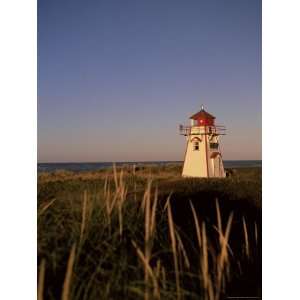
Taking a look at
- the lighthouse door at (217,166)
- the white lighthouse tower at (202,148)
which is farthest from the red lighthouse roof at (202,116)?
the lighthouse door at (217,166)

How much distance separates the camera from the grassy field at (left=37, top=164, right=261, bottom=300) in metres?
1.52

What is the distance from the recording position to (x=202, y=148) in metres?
1.86

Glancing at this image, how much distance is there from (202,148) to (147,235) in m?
0.56

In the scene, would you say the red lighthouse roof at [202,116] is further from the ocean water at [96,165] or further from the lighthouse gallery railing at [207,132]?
the ocean water at [96,165]

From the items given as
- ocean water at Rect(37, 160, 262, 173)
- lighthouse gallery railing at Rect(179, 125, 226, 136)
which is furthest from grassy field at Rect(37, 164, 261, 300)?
lighthouse gallery railing at Rect(179, 125, 226, 136)

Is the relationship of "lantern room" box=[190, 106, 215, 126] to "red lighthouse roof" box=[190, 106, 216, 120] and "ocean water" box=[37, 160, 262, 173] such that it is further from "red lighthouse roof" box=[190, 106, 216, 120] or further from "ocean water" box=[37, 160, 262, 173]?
"ocean water" box=[37, 160, 262, 173]

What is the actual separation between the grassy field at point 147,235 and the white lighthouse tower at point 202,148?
0.24ft

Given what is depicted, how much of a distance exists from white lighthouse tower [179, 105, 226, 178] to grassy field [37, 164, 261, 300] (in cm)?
7

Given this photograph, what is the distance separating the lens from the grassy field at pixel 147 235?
152 centimetres

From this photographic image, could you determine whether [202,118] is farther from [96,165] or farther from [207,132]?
[96,165]
